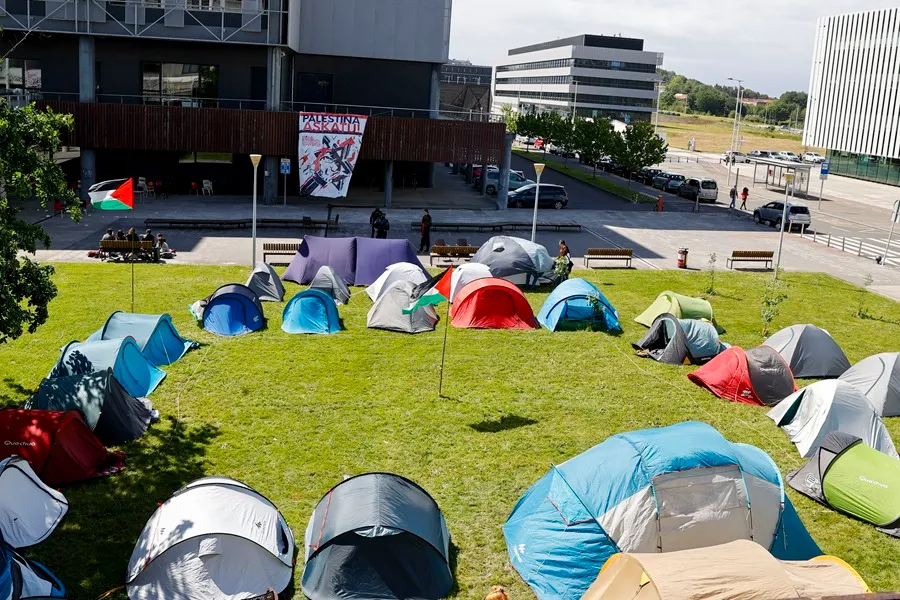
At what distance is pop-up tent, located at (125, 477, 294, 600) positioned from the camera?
10.0 meters

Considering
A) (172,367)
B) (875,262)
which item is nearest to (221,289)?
(172,367)

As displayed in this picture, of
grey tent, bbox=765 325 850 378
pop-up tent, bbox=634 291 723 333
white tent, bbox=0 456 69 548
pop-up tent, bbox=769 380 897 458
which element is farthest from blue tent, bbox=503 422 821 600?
pop-up tent, bbox=634 291 723 333

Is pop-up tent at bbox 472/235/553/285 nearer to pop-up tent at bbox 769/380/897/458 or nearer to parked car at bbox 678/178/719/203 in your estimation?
pop-up tent at bbox 769/380/897/458

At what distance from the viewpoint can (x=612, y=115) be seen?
11838 cm

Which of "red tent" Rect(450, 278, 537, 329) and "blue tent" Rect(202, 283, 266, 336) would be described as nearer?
"blue tent" Rect(202, 283, 266, 336)

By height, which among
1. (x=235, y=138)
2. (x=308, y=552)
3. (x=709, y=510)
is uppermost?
(x=235, y=138)

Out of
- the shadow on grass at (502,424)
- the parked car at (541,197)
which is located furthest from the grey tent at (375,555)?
the parked car at (541,197)

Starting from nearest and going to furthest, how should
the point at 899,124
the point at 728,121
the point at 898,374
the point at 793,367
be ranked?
the point at 898,374, the point at 793,367, the point at 899,124, the point at 728,121

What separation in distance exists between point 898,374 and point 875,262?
1847cm

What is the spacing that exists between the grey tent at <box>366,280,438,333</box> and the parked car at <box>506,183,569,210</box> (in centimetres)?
2128

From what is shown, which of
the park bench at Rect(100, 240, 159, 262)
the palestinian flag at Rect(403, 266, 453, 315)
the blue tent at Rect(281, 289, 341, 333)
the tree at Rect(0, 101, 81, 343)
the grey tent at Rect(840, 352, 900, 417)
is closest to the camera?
the tree at Rect(0, 101, 81, 343)

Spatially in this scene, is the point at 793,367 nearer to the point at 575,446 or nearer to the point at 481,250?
the point at 575,446

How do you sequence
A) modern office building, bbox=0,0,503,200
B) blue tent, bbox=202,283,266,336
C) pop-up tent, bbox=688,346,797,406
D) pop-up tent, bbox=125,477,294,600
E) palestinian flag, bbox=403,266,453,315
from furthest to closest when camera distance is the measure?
modern office building, bbox=0,0,503,200 < blue tent, bbox=202,283,266,336 < palestinian flag, bbox=403,266,453,315 < pop-up tent, bbox=688,346,797,406 < pop-up tent, bbox=125,477,294,600

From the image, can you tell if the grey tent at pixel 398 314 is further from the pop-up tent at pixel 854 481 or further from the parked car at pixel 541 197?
the parked car at pixel 541 197
